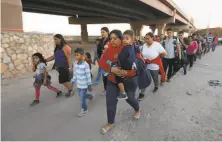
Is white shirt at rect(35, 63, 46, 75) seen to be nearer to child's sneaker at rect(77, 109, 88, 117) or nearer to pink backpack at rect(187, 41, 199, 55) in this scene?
child's sneaker at rect(77, 109, 88, 117)

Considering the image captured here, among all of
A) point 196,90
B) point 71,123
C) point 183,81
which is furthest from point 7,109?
point 183,81

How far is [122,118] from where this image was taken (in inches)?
139

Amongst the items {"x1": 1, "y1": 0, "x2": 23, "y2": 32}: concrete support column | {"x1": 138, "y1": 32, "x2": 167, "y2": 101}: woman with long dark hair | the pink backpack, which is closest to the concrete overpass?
{"x1": 1, "y1": 0, "x2": 23, "y2": 32}: concrete support column

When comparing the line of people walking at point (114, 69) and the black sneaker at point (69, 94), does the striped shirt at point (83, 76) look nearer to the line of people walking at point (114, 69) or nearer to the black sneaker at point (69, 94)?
the line of people walking at point (114, 69)

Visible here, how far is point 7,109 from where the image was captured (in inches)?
161

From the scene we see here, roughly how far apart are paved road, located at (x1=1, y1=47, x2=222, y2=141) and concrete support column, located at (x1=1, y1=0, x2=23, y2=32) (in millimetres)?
2946

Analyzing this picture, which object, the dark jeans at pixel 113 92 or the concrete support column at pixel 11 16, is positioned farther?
the concrete support column at pixel 11 16

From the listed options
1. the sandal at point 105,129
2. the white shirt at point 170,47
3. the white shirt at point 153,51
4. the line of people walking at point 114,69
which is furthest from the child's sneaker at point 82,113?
the white shirt at point 170,47

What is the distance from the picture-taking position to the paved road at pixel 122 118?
2959mm

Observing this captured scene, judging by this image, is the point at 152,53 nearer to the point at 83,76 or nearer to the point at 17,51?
the point at 83,76

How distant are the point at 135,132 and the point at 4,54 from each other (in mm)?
5514

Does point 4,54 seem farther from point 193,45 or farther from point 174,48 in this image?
point 193,45

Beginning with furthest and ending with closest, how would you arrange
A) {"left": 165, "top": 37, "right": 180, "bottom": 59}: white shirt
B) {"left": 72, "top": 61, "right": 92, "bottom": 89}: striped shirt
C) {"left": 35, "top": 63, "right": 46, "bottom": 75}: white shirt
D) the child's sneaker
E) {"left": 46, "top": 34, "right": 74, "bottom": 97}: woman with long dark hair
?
{"left": 165, "top": 37, "right": 180, "bottom": 59}: white shirt < {"left": 46, "top": 34, "right": 74, "bottom": 97}: woman with long dark hair < {"left": 35, "top": 63, "right": 46, "bottom": 75}: white shirt < the child's sneaker < {"left": 72, "top": 61, "right": 92, "bottom": 89}: striped shirt

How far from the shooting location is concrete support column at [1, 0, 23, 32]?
6.80 meters
